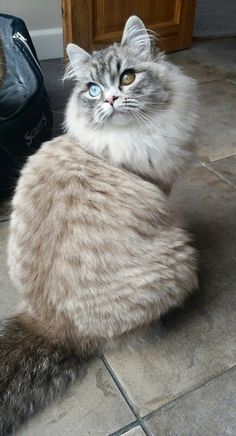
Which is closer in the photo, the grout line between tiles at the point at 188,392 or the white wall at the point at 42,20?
the grout line between tiles at the point at 188,392

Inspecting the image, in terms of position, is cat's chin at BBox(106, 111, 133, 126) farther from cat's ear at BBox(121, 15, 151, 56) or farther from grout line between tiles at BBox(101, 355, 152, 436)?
grout line between tiles at BBox(101, 355, 152, 436)

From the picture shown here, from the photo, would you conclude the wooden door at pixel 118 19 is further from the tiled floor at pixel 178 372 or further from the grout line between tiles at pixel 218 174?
the tiled floor at pixel 178 372

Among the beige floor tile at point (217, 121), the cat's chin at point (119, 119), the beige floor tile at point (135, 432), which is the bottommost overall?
the beige floor tile at point (135, 432)

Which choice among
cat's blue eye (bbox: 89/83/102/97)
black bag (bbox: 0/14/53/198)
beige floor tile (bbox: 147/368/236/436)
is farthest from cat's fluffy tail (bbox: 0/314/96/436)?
black bag (bbox: 0/14/53/198)

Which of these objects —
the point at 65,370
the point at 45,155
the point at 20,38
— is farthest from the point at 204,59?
the point at 65,370

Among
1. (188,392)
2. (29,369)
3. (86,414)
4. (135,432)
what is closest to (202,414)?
(188,392)

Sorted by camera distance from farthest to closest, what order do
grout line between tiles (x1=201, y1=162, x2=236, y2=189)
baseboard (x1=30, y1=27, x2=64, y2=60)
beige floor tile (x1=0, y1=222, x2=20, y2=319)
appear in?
baseboard (x1=30, y1=27, x2=64, y2=60), grout line between tiles (x1=201, y1=162, x2=236, y2=189), beige floor tile (x1=0, y1=222, x2=20, y2=319)

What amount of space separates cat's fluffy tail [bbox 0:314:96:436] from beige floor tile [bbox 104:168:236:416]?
0.16 m

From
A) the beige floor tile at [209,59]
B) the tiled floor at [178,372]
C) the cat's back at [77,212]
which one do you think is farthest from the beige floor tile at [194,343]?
the beige floor tile at [209,59]

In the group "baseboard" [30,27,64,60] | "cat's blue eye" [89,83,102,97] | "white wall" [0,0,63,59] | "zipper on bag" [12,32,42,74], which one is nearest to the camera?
"cat's blue eye" [89,83,102,97]

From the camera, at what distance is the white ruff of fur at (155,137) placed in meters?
1.19

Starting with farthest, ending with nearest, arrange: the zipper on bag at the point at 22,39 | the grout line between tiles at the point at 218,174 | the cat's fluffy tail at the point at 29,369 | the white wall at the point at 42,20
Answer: the white wall at the point at 42,20
the zipper on bag at the point at 22,39
the grout line between tiles at the point at 218,174
the cat's fluffy tail at the point at 29,369

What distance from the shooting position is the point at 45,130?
185cm

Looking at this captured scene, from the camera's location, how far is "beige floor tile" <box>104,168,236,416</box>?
1090 millimetres
